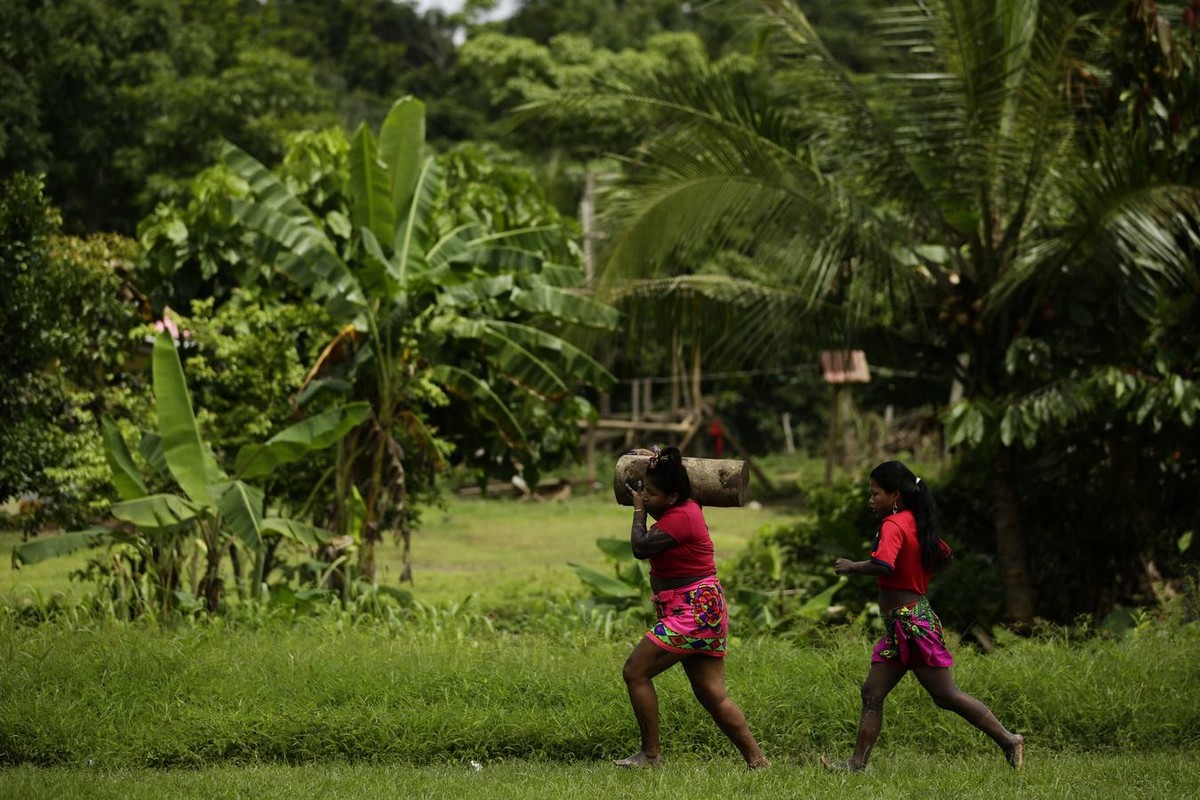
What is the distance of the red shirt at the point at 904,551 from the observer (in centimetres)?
575

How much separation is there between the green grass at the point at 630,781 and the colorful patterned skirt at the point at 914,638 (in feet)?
1.67

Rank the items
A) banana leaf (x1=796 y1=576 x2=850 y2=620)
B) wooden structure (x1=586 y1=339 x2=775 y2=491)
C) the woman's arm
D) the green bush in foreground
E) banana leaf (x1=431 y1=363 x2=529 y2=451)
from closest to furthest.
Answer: the woman's arm
the green bush in foreground
banana leaf (x1=796 y1=576 x2=850 y2=620)
banana leaf (x1=431 y1=363 x2=529 y2=451)
wooden structure (x1=586 y1=339 x2=775 y2=491)

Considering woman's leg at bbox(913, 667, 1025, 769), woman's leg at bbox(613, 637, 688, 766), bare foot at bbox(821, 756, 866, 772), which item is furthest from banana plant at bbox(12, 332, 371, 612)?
woman's leg at bbox(913, 667, 1025, 769)

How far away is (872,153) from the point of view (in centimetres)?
1075

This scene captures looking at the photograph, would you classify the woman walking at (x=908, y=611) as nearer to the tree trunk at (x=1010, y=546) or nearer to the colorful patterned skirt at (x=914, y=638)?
the colorful patterned skirt at (x=914, y=638)

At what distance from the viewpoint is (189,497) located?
9.04 metres

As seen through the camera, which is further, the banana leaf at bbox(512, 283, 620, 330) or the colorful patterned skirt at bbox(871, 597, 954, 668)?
the banana leaf at bbox(512, 283, 620, 330)

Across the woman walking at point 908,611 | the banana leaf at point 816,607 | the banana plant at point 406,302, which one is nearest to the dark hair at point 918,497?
the woman walking at point 908,611

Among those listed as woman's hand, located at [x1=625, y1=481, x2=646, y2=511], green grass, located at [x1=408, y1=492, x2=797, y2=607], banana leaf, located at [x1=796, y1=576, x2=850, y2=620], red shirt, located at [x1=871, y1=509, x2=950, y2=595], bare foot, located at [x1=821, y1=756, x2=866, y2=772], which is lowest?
green grass, located at [x1=408, y1=492, x2=797, y2=607]

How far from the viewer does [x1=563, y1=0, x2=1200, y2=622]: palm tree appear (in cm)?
1011

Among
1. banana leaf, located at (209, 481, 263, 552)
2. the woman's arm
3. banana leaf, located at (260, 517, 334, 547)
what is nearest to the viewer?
the woman's arm

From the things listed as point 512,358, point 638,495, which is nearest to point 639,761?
point 638,495

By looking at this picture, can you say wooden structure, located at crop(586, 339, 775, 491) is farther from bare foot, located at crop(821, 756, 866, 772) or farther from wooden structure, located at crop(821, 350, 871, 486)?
bare foot, located at crop(821, 756, 866, 772)

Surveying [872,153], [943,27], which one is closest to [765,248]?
[872,153]
